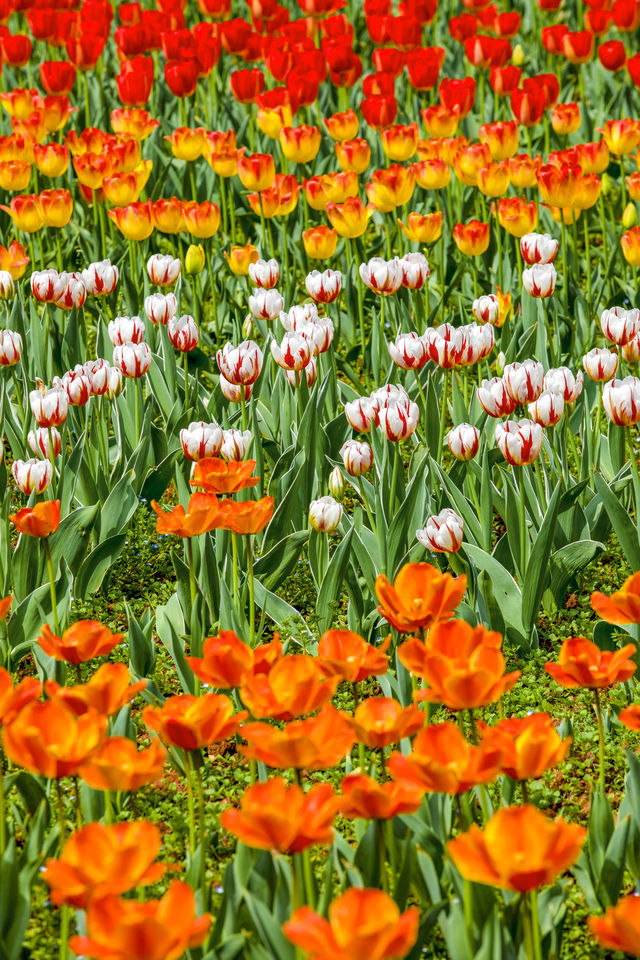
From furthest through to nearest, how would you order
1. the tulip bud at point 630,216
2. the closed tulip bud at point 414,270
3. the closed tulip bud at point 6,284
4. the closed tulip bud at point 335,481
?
1. the tulip bud at point 630,216
2. the closed tulip bud at point 6,284
3. the closed tulip bud at point 414,270
4. the closed tulip bud at point 335,481

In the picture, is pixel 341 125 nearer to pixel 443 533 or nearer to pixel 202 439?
pixel 202 439

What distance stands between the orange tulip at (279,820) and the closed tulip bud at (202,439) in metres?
1.47

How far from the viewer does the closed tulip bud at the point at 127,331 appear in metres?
3.76

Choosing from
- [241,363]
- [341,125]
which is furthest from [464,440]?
[341,125]

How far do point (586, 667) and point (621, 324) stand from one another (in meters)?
1.67

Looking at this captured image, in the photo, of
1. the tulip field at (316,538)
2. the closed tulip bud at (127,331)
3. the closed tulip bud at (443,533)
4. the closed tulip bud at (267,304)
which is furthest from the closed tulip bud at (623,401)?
the closed tulip bud at (127,331)

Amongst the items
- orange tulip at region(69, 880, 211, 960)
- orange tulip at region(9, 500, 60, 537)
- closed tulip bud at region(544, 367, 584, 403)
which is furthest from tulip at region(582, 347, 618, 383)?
orange tulip at region(69, 880, 211, 960)

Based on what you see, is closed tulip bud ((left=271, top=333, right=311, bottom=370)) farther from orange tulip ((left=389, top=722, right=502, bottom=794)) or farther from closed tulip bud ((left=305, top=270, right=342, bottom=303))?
orange tulip ((left=389, top=722, right=502, bottom=794))

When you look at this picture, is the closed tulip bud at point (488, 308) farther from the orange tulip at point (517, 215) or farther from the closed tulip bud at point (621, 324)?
the orange tulip at point (517, 215)

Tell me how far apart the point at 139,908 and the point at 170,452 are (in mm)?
2459

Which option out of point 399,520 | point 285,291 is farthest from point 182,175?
point 399,520

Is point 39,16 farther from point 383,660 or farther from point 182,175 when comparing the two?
point 383,660

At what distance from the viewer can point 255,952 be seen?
2.03 metres

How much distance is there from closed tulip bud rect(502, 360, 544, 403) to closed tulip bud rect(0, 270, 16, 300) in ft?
6.85
